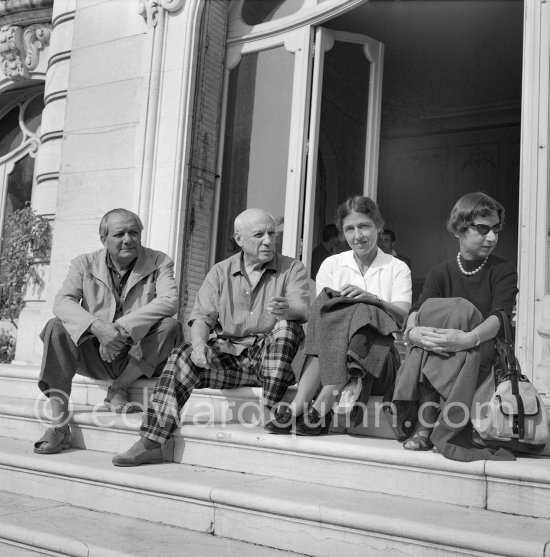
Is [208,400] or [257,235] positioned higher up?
[257,235]

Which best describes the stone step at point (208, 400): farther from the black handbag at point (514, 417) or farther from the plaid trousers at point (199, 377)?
the black handbag at point (514, 417)

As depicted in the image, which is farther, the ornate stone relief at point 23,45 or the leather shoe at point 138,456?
the ornate stone relief at point 23,45

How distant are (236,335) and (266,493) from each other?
3.52 ft

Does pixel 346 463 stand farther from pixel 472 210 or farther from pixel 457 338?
pixel 472 210

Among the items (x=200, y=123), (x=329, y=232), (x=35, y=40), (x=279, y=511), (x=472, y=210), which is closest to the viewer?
(x=279, y=511)

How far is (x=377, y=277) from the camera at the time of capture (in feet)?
10.7

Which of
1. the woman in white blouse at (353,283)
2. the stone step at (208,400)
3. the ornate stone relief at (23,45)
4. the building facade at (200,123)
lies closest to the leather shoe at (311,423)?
the woman in white blouse at (353,283)

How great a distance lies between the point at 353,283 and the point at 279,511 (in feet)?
4.21

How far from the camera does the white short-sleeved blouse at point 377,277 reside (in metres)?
3.22

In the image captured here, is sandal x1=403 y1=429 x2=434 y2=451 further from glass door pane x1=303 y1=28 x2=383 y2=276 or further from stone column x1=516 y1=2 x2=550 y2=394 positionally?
glass door pane x1=303 y1=28 x2=383 y2=276

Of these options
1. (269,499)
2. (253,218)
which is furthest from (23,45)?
(269,499)

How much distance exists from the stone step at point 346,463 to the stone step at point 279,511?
0.16 ft

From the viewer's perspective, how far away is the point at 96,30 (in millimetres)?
5711

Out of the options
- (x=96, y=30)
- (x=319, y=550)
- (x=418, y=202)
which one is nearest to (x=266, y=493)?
(x=319, y=550)
